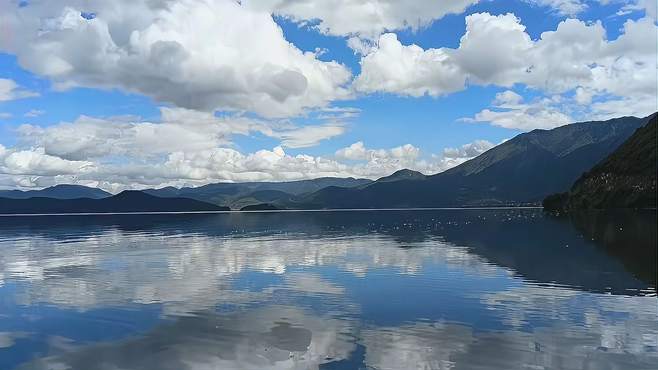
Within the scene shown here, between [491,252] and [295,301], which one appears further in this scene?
[491,252]

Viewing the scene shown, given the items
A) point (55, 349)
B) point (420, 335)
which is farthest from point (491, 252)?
point (55, 349)

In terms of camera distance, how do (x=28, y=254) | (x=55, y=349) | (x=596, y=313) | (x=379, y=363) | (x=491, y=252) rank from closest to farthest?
(x=379, y=363) → (x=55, y=349) → (x=596, y=313) → (x=491, y=252) → (x=28, y=254)

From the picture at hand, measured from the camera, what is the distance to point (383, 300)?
47969mm

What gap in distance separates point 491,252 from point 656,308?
4989cm

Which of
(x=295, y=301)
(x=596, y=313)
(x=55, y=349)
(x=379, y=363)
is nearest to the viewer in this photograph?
(x=379, y=363)

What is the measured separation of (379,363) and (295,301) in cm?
2017

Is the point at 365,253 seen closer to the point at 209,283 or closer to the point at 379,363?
the point at 209,283


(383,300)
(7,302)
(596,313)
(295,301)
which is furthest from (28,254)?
(596,313)

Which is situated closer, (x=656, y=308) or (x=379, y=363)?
(x=379, y=363)

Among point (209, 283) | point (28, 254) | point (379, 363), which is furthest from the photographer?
point (28, 254)

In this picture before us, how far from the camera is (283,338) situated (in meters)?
34.9

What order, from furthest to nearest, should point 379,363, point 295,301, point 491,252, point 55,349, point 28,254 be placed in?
point 28,254 → point 491,252 → point 295,301 → point 55,349 → point 379,363

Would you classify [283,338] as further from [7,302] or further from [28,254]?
[28,254]

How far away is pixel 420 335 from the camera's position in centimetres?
3488
